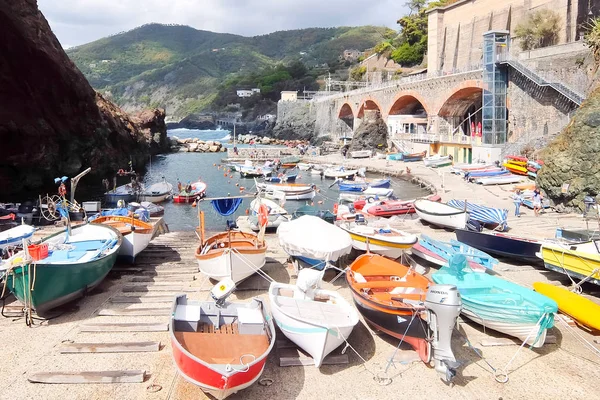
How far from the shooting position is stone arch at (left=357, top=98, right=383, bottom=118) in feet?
190

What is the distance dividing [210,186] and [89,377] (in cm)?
3145

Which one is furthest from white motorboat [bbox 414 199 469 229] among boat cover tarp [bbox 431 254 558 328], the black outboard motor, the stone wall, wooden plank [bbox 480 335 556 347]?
the stone wall

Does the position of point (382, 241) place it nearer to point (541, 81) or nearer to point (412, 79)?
point (541, 81)

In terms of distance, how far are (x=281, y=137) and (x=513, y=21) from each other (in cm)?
4821

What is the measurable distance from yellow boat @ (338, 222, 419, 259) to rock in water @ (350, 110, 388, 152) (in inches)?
1628

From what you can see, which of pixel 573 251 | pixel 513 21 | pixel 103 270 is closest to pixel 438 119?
pixel 513 21

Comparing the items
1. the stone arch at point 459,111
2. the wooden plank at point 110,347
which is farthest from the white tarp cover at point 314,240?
the stone arch at point 459,111

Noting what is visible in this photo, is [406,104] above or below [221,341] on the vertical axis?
above

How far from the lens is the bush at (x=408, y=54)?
75375mm

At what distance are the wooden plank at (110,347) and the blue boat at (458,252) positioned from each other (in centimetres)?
789

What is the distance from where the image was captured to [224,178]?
43.4 metres

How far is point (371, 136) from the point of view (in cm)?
5456

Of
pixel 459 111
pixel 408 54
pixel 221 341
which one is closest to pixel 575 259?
pixel 221 341

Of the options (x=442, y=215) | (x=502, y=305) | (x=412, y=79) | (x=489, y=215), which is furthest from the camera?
(x=412, y=79)
